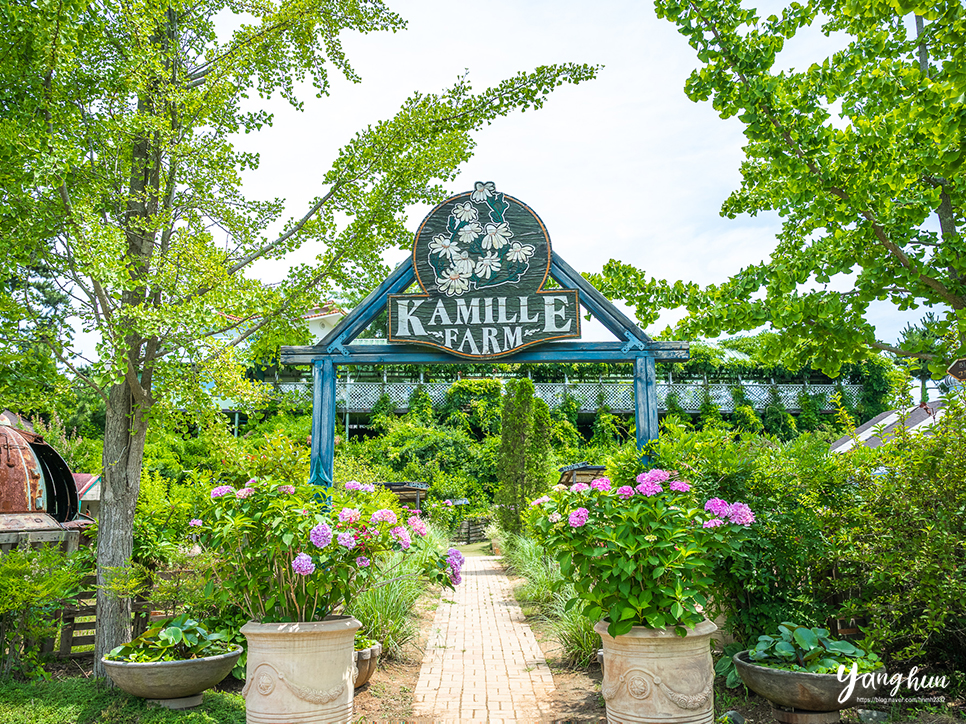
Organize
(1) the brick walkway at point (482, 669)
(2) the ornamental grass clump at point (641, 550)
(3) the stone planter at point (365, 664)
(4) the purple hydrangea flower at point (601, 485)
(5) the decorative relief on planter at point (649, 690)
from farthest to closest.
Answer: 1. (3) the stone planter at point (365, 664)
2. (1) the brick walkway at point (482, 669)
3. (4) the purple hydrangea flower at point (601, 485)
4. (2) the ornamental grass clump at point (641, 550)
5. (5) the decorative relief on planter at point (649, 690)

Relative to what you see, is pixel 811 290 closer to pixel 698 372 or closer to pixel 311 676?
pixel 311 676

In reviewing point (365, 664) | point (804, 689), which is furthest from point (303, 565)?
point (804, 689)

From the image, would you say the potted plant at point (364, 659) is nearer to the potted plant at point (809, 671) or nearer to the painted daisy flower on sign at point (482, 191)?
the potted plant at point (809, 671)

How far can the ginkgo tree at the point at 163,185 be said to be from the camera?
4.70 m

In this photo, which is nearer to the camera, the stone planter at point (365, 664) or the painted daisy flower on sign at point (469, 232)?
the stone planter at point (365, 664)

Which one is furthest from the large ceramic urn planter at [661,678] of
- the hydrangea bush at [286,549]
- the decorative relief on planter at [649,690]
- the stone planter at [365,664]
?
the stone planter at [365,664]

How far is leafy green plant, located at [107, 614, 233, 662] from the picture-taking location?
4.53 meters

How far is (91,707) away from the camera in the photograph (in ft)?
14.7

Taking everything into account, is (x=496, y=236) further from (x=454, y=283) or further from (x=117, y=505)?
(x=117, y=505)

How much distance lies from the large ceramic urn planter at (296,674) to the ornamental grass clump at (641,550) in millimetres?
1525

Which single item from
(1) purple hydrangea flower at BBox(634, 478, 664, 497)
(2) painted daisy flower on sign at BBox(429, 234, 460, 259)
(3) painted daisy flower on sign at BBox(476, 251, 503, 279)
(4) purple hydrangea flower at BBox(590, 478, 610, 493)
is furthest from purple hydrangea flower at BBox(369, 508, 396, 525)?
(2) painted daisy flower on sign at BBox(429, 234, 460, 259)

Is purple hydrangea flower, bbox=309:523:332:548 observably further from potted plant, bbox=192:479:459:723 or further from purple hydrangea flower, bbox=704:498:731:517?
purple hydrangea flower, bbox=704:498:731:517

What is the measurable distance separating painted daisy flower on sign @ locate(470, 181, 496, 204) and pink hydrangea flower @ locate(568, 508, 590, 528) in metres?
4.02

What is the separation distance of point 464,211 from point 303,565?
4.34 m
